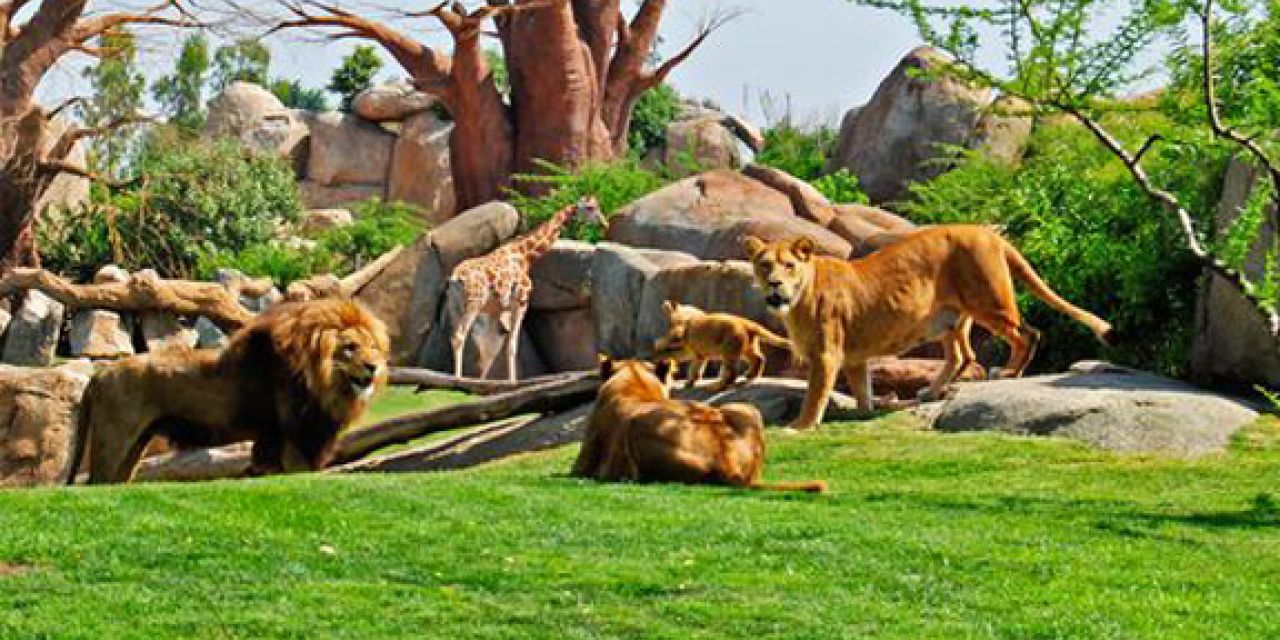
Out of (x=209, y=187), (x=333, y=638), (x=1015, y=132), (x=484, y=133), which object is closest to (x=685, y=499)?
(x=333, y=638)

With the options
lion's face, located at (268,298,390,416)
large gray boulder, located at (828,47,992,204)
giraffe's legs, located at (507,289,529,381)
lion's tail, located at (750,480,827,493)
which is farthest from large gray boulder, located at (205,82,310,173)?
lion's tail, located at (750,480,827,493)

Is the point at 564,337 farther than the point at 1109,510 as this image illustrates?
Yes

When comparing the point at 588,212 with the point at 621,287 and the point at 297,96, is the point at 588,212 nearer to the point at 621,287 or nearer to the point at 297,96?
the point at 621,287

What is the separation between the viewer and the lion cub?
16812 millimetres

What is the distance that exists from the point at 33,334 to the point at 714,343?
1191 centimetres

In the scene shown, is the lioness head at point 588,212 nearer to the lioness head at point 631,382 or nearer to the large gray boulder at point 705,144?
the lioness head at point 631,382

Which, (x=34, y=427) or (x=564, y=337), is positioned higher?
(x=564, y=337)

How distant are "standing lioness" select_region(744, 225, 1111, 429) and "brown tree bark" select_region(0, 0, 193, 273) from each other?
17621 mm

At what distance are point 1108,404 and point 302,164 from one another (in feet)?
120

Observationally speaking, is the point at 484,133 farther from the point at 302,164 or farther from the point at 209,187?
the point at 302,164

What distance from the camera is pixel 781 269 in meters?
14.6

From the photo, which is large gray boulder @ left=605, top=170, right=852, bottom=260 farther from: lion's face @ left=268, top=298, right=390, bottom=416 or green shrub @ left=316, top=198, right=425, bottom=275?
lion's face @ left=268, top=298, right=390, bottom=416

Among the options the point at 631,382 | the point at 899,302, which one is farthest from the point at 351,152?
the point at 631,382

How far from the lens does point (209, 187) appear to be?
32906 mm
